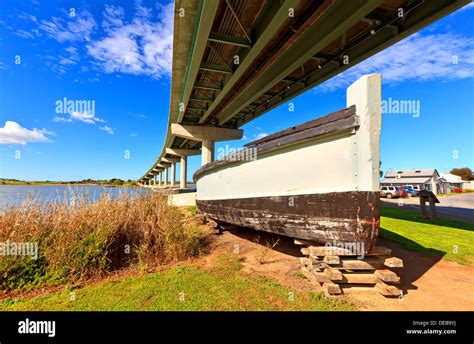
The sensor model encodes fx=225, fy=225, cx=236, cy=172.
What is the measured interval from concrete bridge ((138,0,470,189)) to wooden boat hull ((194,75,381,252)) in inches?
150

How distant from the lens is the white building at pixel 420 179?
156ft

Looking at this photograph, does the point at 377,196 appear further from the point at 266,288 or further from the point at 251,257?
the point at 251,257

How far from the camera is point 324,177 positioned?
3559 mm

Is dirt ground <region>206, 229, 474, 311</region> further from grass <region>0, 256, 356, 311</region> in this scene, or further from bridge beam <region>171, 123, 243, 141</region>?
bridge beam <region>171, 123, 243, 141</region>

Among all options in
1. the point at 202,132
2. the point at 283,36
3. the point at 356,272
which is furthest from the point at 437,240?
the point at 202,132

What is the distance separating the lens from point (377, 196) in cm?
313

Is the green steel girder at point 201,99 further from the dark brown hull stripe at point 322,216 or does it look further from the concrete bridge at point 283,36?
the dark brown hull stripe at point 322,216

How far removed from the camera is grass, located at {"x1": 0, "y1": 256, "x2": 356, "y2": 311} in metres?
3.08

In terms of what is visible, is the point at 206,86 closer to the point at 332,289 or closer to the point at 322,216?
the point at 322,216

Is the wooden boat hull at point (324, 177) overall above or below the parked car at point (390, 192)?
above

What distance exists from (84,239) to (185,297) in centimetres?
236

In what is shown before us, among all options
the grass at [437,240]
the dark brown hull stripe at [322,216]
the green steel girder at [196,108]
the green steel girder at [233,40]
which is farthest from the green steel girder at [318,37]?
the grass at [437,240]

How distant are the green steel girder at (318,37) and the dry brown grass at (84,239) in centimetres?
698
